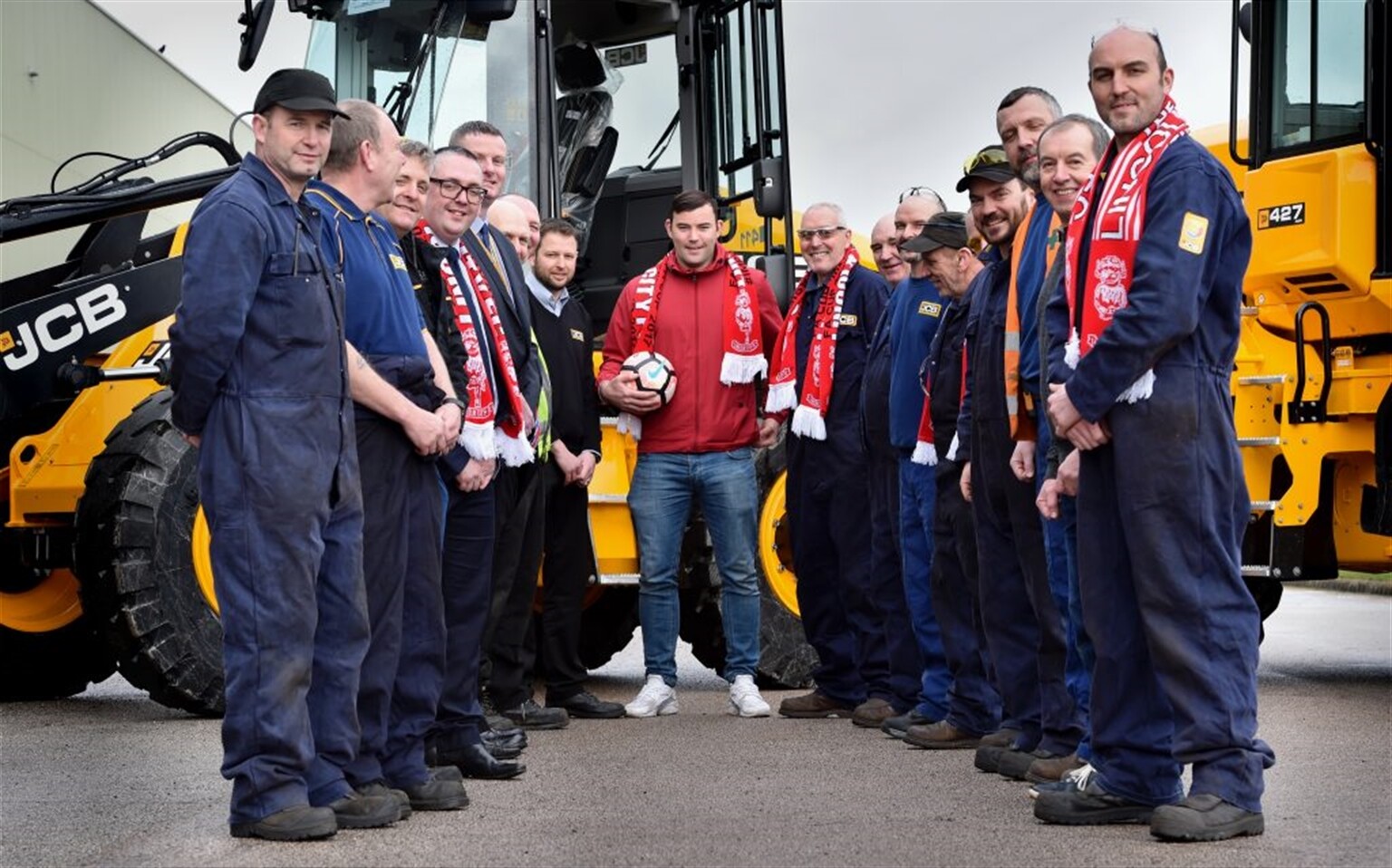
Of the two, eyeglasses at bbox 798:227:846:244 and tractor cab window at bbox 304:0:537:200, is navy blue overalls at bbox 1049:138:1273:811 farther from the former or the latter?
tractor cab window at bbox 304:0:537:200

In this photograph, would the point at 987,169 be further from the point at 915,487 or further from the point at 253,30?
the point at 253,30

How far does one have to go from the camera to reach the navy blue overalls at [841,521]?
8.76 m

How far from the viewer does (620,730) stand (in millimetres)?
8211

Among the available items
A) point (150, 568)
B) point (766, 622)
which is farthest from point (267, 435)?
point (766, 622)

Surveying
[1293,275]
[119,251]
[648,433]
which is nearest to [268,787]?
[648,433]

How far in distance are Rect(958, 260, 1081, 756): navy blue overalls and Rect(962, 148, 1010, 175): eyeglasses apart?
0.35 m

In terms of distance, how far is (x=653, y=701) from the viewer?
→ 879 cm

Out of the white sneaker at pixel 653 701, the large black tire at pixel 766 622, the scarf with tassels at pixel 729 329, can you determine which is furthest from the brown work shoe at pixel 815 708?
the scarf with tassels at pixel 729 329

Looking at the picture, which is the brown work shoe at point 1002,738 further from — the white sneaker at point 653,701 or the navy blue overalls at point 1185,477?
the white sneaker at point 653,701

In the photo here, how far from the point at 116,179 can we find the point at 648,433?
305 centimetres

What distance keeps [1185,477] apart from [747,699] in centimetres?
366

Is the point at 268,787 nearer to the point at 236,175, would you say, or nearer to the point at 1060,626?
the point at 236,175

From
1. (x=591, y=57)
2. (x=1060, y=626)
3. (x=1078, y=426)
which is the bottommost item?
(x=1060, y=626)

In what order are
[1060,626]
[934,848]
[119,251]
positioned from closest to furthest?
[934,848], [1060,626], [119,251]
